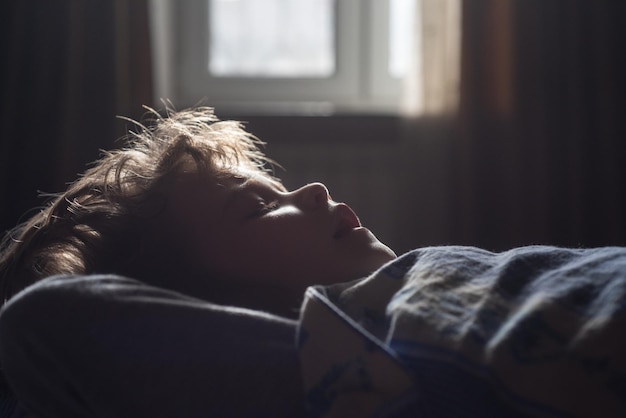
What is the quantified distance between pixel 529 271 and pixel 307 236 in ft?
0.96

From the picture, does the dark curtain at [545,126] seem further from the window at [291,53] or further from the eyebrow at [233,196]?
the eyebrow at [233,196]

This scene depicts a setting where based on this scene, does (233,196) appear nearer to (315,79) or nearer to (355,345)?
(355,345)

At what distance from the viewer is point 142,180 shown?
98cm

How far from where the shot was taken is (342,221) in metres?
0.91

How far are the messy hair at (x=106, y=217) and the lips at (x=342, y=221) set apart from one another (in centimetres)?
Answer: 17

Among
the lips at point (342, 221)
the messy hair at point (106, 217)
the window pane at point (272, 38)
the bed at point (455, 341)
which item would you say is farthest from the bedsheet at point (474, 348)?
the window pane at point (272, 38)

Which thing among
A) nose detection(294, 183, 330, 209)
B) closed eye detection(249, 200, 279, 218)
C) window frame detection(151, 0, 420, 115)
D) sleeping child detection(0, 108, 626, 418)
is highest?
window frame detection(151, 0, 420, 115)

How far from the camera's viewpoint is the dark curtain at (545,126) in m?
2.28

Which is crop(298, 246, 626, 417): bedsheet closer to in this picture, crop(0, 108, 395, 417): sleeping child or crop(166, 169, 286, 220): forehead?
crop(0, 108, 395, 417): sleeping child

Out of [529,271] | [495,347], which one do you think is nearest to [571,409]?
[495,347]

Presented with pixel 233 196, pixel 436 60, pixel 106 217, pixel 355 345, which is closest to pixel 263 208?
pixel 233 196

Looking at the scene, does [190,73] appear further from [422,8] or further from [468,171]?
[468,171]

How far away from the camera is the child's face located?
2.80 ft


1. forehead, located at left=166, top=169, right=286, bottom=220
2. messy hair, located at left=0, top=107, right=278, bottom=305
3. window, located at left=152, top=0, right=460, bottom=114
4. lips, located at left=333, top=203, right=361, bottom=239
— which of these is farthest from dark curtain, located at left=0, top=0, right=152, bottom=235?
lips, located at left=333, top=203, right=361, bottom=239
